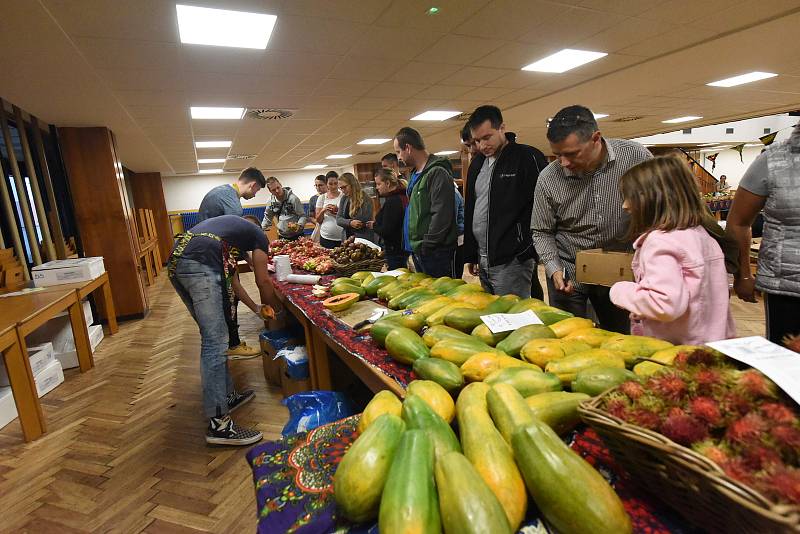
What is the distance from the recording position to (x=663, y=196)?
133 centimetres

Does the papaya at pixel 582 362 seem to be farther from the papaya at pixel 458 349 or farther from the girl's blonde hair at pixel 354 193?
the girl's blonde hair at pixel 354 193

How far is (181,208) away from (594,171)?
55.8 ft

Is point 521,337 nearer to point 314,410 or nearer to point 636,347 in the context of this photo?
point 636,347

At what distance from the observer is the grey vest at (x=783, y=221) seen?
5.16 ft

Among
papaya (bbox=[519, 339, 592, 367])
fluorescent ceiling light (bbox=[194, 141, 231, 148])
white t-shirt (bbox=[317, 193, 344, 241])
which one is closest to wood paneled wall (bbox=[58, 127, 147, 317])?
fluorescent ceiling light (bbox=[194, 141, 231, 148])

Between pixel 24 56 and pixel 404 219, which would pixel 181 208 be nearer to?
pixel 24 56

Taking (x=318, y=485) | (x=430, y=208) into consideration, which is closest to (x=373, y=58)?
(x=430, y=208)

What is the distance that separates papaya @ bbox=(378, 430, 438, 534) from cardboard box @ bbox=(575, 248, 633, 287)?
4.13 feet

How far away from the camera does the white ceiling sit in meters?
2.99

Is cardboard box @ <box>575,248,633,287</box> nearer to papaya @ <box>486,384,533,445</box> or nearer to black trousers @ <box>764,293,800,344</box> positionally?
black trousers @ <box>764,293,800,344</box>

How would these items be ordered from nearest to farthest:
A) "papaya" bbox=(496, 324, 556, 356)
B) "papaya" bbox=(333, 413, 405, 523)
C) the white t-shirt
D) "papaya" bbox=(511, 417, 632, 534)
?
"papaya" bbox=(511, 417, 632, 534) → "papaya" bbox=(333, 413, 405, 523) → "papaya" bbox=(496, 324, 556, 356) → the white t-shirt

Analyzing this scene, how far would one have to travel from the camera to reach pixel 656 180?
136 centimetres

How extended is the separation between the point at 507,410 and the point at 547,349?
360 mm

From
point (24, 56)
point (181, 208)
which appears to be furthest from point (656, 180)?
point (181, 208)
